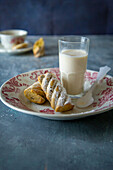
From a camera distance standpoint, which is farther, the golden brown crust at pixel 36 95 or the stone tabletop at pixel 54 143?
the golden brown crust at pixel 36 95

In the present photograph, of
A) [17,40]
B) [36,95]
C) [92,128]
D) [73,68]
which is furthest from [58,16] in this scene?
[92,128]

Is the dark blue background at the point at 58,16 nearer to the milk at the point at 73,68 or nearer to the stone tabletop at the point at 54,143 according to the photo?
the milk at the point at 73,68

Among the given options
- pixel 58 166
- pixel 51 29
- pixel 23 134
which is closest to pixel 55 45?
pixel 51 29

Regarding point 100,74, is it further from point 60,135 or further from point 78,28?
point 78,28

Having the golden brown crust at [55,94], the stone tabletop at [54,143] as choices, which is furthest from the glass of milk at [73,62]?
the stone tabletop at [54,143]

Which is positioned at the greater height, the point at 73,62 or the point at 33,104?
the point at 73,62

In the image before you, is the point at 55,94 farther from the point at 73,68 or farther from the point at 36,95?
the point at 73,68

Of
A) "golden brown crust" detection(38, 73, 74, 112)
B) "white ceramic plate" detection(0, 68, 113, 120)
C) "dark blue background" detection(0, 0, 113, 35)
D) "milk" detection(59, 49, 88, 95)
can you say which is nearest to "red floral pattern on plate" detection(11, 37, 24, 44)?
"white ceramic plate" detection(0, 68, 113, 120)

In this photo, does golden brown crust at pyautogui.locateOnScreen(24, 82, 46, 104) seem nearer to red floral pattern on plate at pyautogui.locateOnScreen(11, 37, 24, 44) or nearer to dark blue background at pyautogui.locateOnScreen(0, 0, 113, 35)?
red floral pattern on plate at pyautogui.locateOnScreen(11, 37, 24, 44)
